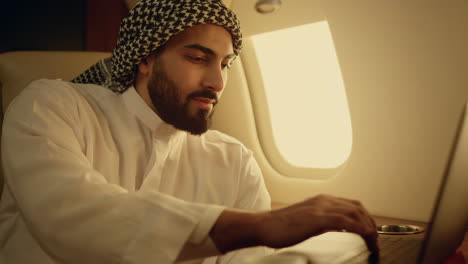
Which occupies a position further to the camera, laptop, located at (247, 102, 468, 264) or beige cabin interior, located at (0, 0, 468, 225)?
beige cabin interior, located at (0, 0, 468, 225)

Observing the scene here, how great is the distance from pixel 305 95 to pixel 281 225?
4.23 feet

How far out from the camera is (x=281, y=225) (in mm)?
654

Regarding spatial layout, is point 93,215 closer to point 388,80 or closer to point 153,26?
point 153,26

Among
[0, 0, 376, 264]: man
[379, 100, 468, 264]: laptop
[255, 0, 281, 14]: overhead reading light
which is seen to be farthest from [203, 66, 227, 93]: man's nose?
[379, 100, 468, 264]: laptop

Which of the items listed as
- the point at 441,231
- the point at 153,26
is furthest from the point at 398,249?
the point at 153,26

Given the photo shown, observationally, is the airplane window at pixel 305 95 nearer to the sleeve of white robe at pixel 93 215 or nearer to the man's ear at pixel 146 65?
the man's ear at pixel 146 65

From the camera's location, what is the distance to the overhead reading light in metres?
1.60

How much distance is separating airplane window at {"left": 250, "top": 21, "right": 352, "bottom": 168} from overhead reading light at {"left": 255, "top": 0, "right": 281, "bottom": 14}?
152mm

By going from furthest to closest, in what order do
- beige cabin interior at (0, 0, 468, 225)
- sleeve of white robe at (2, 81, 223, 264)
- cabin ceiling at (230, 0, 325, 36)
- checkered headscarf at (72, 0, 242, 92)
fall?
cabin ceiling at (230, 0, 325, 36)
beige cabin interior at (0, 0, 468, 225)
checkered headscarf at (72, 0, 242, 92)
sleeve of white robe at (2, 81, 223, 264)

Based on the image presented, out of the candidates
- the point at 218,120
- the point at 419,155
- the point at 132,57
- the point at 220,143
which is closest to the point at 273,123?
the point at 218,120

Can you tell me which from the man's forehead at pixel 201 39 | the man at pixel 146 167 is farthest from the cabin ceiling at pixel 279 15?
the man's forehead at pixel 201 39

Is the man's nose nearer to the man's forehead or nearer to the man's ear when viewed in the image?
the man's forehead

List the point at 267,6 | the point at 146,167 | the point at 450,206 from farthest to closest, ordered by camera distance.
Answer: the point at 267,6, the point at 146,167, the point at 450,206

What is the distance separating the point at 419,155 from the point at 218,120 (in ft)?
3.43
